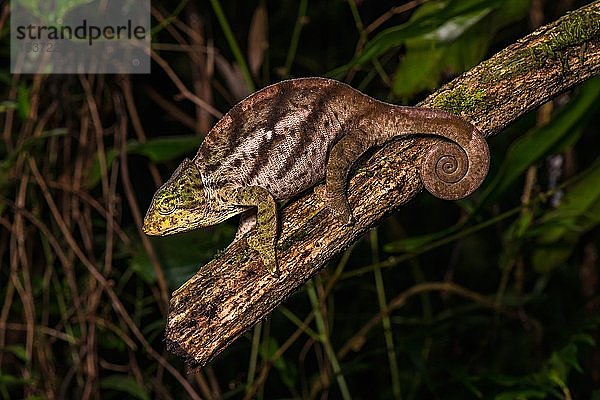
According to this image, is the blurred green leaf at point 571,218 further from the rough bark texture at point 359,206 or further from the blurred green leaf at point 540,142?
the rough bark texture at point 359,206

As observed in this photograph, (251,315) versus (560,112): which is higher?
(560,112)

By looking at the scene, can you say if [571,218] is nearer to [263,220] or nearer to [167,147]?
[167,147]

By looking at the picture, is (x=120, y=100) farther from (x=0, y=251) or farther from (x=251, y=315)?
(x=251, y=315)

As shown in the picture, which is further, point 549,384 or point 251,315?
point 549,384

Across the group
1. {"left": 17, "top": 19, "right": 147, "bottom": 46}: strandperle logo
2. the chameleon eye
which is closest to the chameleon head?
the chameleon eye

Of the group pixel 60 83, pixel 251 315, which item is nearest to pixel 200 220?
pixel 251 315

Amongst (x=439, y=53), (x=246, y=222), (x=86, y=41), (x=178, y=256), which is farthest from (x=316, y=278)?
(x=86, y=41)

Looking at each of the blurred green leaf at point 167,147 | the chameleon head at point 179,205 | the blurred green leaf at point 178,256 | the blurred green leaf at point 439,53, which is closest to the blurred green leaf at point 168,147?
the blurred green leaf at point 167,147

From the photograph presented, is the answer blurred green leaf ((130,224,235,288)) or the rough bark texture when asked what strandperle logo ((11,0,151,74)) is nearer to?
blurred green leaf ((130,224,235,288))
